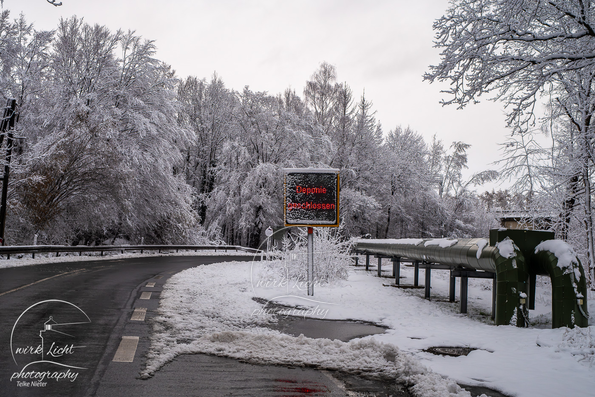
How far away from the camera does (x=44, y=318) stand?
7242mm

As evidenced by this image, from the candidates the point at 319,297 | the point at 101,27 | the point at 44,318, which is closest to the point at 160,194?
the point at 101,27

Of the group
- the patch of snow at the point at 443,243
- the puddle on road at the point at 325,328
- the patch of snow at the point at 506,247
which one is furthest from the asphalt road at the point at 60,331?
the patch of snow at the point at 443,243

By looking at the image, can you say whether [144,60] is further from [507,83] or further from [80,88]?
[507,83]

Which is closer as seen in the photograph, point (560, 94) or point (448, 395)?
point (448, 395)

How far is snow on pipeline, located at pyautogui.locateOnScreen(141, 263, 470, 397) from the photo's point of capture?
5118mm

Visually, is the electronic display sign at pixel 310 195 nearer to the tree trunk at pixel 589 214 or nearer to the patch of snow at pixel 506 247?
the patch of snow at pixel 506 247

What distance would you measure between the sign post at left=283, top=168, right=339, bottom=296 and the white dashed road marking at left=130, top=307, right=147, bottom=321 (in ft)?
15.0

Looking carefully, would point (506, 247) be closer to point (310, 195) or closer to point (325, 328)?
point (325, 328)

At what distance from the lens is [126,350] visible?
5590 mm

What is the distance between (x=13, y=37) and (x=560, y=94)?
82.6ft

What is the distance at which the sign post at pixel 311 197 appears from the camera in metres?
11.8

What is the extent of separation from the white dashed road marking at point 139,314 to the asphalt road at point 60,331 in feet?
Result: 0.33

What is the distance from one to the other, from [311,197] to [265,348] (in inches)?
244

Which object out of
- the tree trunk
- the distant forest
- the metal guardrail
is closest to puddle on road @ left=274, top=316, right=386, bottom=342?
the tree trunk
